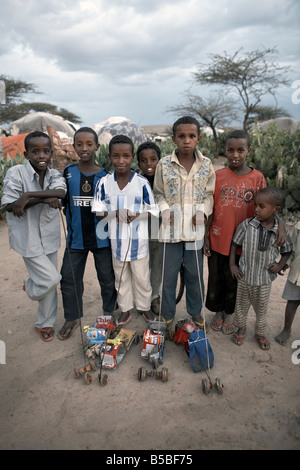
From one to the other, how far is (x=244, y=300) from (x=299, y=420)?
91 cm

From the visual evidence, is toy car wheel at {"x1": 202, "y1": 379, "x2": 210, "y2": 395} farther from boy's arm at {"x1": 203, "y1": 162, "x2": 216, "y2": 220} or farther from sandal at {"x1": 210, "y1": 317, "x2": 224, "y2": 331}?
boy's arm at {"x1": 203, "y1": 162, "x2": 216, "y2": 220}

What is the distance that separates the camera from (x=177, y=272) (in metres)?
2.53

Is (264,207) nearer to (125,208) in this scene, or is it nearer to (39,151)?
(125,208)

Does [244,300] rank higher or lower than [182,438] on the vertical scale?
higher

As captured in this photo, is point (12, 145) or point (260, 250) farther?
point (12, 145)

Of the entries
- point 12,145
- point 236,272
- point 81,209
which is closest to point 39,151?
point 81,209

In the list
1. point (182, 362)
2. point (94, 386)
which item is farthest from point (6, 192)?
point (182, 362)

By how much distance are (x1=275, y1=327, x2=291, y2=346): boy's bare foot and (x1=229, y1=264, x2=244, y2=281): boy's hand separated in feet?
2.29

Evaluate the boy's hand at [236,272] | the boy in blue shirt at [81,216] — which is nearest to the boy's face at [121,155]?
the boy in blue shirt at [81,216]

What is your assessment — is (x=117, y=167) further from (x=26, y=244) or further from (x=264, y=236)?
(x=264, y=236)

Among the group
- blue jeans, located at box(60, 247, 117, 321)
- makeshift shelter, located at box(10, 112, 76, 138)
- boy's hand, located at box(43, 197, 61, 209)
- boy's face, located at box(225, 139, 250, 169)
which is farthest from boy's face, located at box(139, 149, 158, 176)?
makeshift shelter, located at box(10, 112, 76, 138)

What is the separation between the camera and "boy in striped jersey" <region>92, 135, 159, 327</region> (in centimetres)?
235

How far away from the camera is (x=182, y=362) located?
2.42 metres

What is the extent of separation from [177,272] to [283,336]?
43.6 inches
